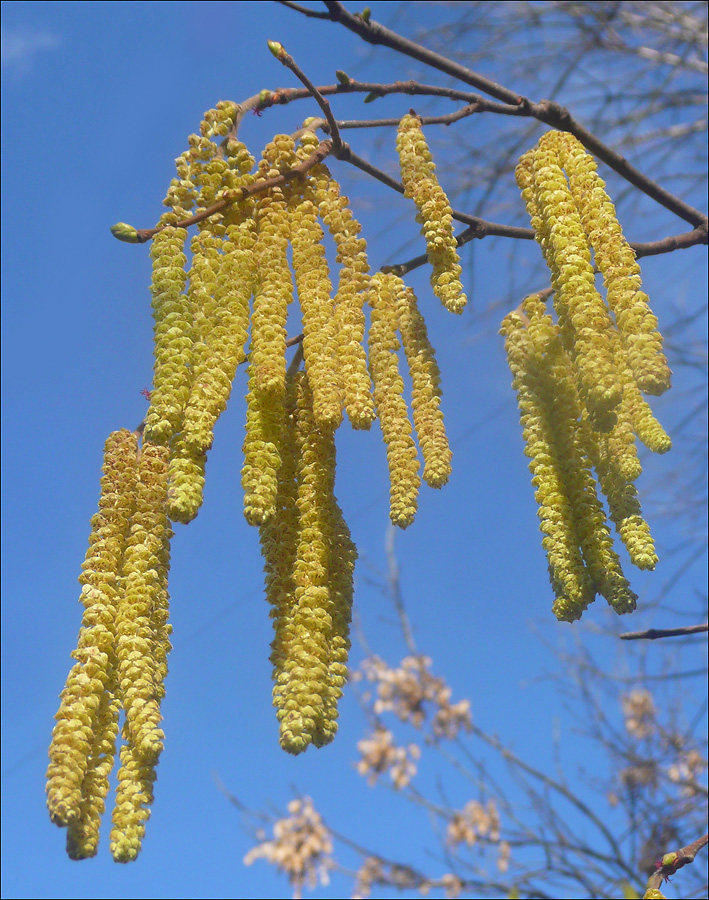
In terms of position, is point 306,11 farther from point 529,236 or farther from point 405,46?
point 529,236

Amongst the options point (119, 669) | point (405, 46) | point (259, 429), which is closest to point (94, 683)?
point (119, 669)

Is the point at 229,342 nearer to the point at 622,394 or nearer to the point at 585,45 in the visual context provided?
the point at 622,394

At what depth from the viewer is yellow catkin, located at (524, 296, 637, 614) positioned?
110 cm

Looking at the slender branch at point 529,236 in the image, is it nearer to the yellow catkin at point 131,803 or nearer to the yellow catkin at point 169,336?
the yellow catkin at point 169,336

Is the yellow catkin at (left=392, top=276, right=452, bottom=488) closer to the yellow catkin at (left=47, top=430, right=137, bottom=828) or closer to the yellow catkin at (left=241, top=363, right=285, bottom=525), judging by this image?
the yellow catkin at (left=241, top=363, right=285, bottom=525)

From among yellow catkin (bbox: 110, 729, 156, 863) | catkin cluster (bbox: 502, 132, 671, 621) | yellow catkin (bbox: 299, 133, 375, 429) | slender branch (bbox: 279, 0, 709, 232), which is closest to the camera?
yellow catkin (bbox: 110, 729, 156, 863)

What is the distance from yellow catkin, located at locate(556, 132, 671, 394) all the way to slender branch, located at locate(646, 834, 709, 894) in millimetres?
782

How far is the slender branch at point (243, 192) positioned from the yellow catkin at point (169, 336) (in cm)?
2

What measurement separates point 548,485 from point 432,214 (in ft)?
1.49

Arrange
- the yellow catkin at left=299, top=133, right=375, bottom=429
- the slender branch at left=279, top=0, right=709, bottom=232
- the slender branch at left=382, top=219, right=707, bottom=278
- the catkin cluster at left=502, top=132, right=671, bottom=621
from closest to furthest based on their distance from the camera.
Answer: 1. the catkin cluster at left=502, top=132, right=671, bottom=621
2. the yellow catkin at left=299, top=133, right=375, bottom=429
3. the slender branch at left=279, top=0, right=709, bottom=232
4. the slender branch at left=382, top=219, right=707, bottom=278

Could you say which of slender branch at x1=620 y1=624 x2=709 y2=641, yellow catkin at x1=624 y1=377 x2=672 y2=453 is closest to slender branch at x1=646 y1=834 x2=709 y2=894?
slender branch at x1=620 y1=624 x2=709 y2=641

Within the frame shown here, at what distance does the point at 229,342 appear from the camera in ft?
3.74

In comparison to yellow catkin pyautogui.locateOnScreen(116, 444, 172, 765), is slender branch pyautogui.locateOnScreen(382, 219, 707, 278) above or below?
above

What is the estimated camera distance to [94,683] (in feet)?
3.41
